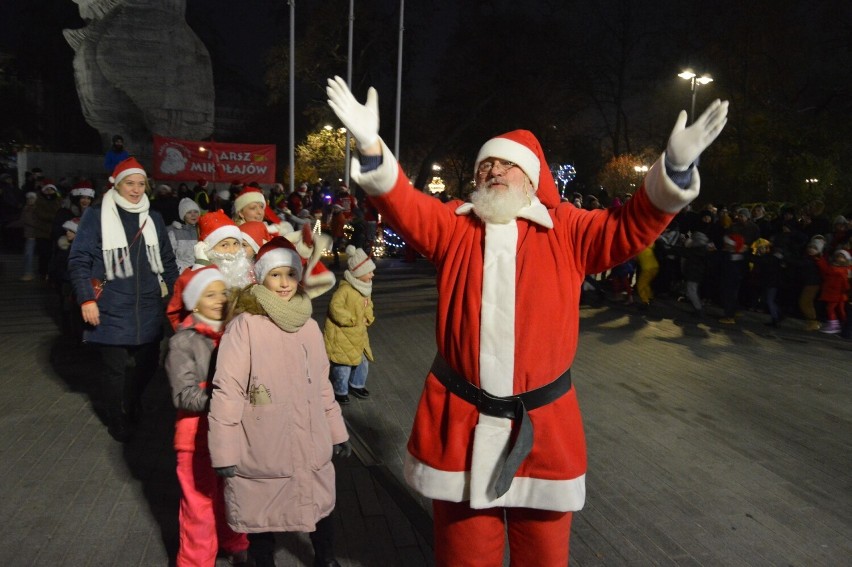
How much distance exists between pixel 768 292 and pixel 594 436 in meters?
6.59

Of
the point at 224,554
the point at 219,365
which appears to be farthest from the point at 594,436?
the point at 219,365

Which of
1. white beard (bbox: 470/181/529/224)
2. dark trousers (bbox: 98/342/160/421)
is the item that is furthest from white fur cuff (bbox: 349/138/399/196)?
dark trousers (bbox: 98/342/160/421)

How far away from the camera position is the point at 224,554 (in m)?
3.82

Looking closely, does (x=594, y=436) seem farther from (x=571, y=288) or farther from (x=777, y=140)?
(x=777, y=140)

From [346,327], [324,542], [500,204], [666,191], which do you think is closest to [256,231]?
[346,327]

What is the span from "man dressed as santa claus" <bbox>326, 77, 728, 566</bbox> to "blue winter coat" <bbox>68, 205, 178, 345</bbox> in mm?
3144

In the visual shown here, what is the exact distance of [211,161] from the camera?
18781mm

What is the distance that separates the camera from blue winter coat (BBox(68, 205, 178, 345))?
520 centimetres

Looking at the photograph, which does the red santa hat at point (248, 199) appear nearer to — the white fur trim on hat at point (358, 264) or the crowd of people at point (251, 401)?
the white fur trim on hat at point (358, 264)

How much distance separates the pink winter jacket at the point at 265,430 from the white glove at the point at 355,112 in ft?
3.45

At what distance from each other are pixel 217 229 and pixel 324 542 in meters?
2.12

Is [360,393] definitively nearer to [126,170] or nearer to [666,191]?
[126,170]

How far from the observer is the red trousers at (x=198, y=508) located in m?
3.43

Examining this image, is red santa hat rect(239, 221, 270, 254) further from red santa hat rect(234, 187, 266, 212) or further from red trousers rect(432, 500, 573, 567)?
red trousers rect(432, 500, 573, 567)
